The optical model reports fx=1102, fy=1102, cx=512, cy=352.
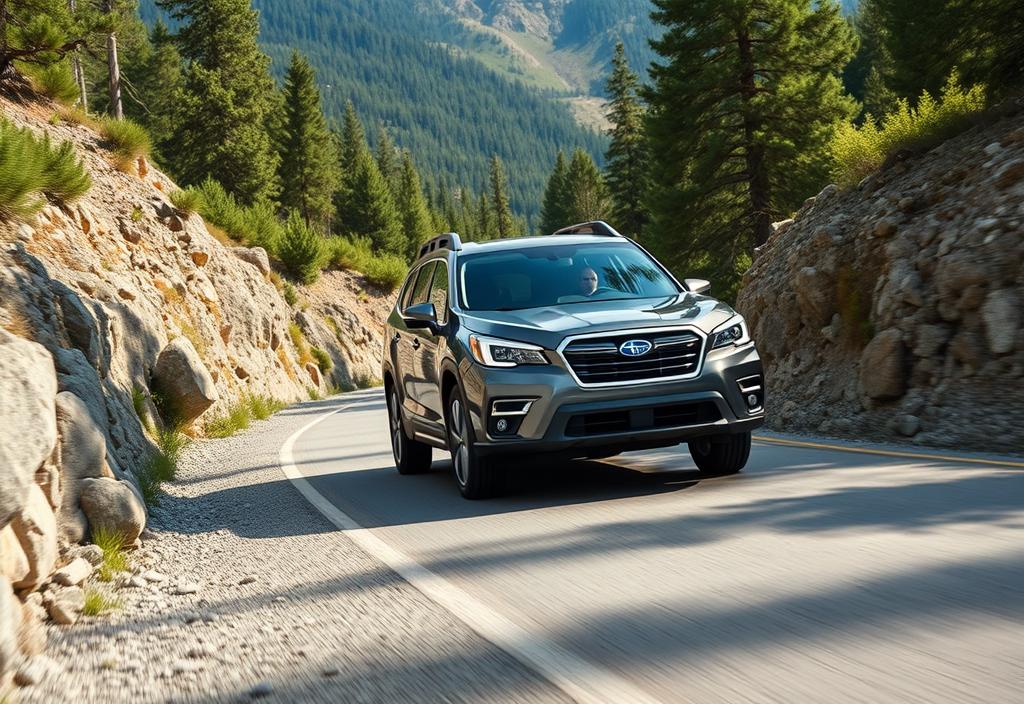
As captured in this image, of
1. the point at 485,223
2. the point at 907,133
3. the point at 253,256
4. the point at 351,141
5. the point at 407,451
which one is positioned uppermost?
the point at 351,141

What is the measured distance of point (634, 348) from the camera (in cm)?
778

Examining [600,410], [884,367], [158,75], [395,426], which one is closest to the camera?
[600,410]

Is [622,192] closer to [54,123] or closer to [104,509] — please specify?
[54,123]

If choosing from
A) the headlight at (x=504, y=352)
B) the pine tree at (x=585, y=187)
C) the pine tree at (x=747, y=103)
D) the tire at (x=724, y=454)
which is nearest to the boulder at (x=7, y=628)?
the headlight at (x=504, y=352)

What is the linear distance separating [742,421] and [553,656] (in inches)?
164

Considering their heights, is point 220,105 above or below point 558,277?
above

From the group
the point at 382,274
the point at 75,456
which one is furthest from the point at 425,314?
the point at 382,274

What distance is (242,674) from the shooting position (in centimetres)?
434

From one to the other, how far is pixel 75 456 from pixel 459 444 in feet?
9.43

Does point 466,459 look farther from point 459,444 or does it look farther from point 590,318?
point 590,318

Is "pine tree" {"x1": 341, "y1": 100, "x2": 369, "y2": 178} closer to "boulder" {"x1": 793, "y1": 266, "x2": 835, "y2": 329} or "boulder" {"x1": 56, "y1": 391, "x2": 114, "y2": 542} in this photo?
"boulder" {"x1": 793, "y1": 266, "x2": 835, "y2": 329}

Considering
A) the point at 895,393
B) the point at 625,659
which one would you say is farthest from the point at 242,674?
the point at 895,393

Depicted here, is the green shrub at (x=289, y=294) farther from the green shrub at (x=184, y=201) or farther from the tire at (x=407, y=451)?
the tire at (x=407, y=451)

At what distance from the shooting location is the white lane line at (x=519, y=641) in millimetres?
3793
